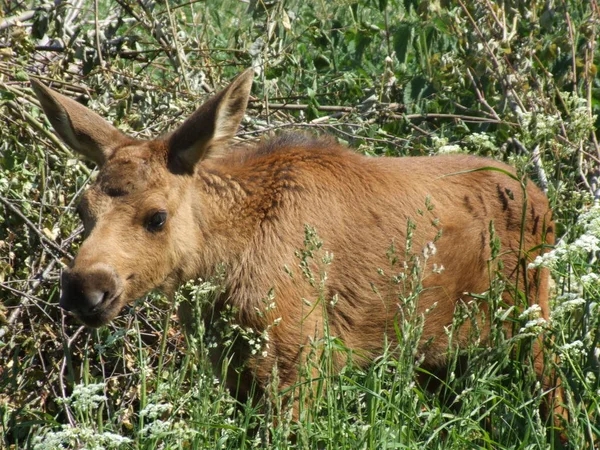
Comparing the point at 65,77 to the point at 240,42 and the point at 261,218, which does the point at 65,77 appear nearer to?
the point at 240,42

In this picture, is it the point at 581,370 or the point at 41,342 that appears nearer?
the point at 581,370

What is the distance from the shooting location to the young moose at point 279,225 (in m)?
4.50

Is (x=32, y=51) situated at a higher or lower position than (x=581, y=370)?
higher

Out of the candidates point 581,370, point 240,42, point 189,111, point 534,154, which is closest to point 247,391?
point 581,370

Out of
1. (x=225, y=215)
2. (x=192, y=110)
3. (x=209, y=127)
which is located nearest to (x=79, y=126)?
(x=209, y=127)

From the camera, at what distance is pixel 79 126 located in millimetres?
4930

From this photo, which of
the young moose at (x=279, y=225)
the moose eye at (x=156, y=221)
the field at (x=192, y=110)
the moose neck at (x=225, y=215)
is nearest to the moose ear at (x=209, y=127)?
the young moose at (x=279, y=225)

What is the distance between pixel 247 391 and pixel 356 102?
3.33m

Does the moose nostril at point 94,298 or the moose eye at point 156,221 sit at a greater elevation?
the moose eye at point 156,221

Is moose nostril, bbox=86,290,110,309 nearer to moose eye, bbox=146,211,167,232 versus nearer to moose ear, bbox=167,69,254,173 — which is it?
moose eye, bbox=146,211,167,232

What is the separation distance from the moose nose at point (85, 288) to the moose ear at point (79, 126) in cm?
91

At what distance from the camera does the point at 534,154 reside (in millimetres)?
4969

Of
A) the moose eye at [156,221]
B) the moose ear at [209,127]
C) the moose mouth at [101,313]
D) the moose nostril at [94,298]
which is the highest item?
the moose ear at [209,127]

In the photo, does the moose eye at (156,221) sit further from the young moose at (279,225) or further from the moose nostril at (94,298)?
the moose nostril at (94,298)
